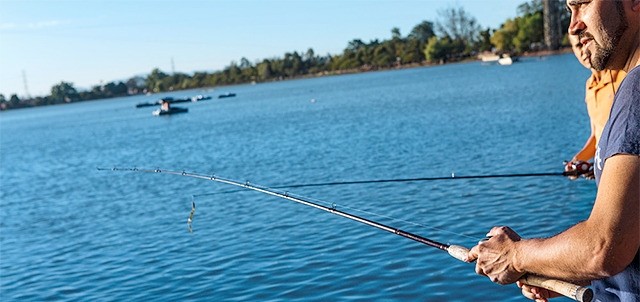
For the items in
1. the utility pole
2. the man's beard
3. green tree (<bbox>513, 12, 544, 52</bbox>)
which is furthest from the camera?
green tree (<bbox>513, 12, 544, 52</bbox>)

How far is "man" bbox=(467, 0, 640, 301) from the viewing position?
2371 mm

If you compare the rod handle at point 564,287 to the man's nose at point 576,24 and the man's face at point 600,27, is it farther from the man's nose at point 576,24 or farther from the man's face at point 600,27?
the man's nose at point 576,24

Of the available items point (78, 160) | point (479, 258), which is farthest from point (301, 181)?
point (78, 160)

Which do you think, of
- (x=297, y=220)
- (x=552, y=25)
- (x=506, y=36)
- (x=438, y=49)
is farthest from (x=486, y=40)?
(x=297, y=220)

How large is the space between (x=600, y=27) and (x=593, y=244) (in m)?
0.74

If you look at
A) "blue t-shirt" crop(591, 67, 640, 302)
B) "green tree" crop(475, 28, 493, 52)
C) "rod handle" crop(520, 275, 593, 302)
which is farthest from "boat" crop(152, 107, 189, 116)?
"green tree" crop(475, 28, 493, 52)

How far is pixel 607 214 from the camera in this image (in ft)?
7.92

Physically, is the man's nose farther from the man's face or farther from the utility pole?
the utility pole

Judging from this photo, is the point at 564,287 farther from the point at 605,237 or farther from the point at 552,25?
the point at 552,25

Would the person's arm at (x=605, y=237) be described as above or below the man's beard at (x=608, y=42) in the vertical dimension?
below

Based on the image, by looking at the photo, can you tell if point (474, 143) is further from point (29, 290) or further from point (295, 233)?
point (29, 290)

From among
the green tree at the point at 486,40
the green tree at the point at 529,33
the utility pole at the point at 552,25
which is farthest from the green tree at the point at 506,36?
the green tree at the point at 486,40

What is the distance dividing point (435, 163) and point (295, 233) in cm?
928

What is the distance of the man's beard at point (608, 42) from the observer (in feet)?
8.32
